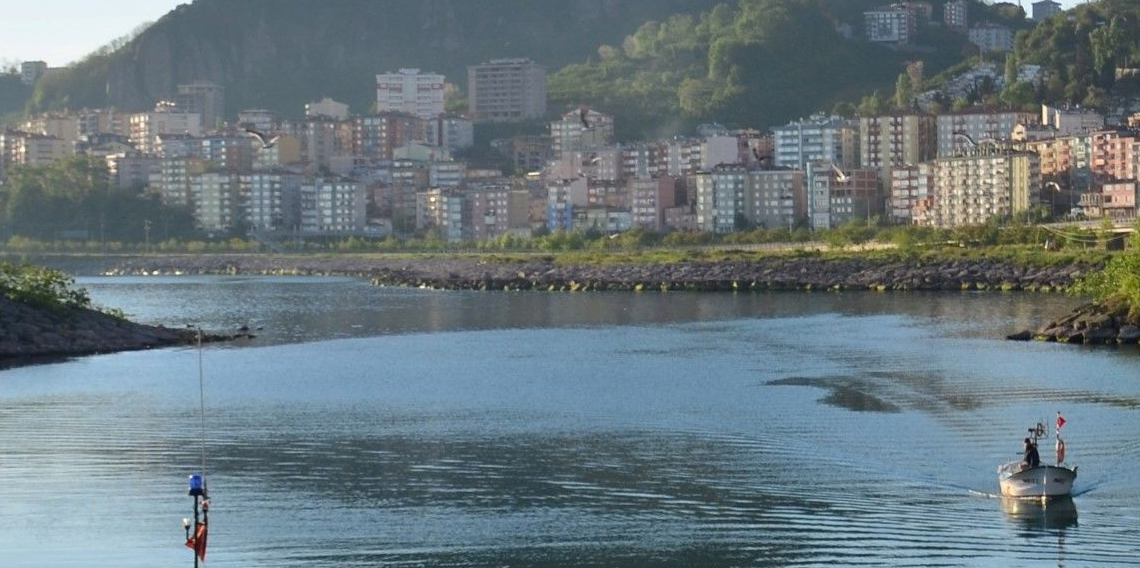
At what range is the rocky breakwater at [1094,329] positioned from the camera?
35719mm

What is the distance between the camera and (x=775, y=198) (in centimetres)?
9238

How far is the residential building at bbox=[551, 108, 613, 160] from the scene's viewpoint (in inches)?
4788

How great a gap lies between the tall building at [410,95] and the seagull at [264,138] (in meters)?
18.1

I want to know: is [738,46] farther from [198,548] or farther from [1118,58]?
[198,548]

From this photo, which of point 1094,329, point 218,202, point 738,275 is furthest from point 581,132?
point 1094,329

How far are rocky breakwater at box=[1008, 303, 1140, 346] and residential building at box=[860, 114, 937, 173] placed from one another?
58.8 metres

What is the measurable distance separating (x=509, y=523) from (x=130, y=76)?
151950 millimetres

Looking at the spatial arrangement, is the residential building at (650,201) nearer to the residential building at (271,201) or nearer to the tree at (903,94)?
the tree at (903,94)

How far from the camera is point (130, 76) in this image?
16625 centimetres

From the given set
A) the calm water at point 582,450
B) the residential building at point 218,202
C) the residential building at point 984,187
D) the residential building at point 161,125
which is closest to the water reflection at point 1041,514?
the calm water at point 582,450

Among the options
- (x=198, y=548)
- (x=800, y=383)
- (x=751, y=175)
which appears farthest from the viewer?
(x=751, y=175)

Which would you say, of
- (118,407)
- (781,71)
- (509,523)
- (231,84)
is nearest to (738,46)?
(781,71)

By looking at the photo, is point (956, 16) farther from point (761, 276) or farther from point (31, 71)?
point (761, 276)

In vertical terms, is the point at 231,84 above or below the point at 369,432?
above
